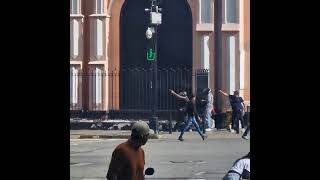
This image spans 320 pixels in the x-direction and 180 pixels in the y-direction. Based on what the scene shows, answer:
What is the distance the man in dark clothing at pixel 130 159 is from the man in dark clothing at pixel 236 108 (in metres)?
13.3

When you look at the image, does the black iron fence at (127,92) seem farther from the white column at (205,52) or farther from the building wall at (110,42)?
the white column at (205,52)

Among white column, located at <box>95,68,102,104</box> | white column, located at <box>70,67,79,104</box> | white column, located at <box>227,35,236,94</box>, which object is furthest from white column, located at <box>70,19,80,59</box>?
white column, located at <box>227,35,236,94</box>

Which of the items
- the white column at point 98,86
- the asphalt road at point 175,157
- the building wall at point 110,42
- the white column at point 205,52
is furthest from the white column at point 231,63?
the asphalt road at point 175,157

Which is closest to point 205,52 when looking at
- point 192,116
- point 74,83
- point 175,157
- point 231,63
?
point 231,63

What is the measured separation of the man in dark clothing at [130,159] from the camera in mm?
6480

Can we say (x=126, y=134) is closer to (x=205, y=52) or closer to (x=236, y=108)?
(x=236, y=108)

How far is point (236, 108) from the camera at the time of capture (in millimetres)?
21500

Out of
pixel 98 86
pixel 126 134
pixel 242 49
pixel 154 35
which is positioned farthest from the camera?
pixel 98 86

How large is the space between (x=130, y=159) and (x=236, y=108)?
599 inches

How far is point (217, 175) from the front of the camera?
12.2 metres

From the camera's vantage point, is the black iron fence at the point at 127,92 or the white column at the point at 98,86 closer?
the black iron fence at the point at 127,92

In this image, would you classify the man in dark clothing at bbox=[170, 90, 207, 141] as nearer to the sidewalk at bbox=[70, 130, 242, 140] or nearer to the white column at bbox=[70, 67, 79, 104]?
the sidewalk at bbox=[70, 130, 242, 140]

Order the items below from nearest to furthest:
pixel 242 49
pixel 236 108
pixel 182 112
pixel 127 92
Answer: pixel 182 112 → pixel 236 108 → pixel 242 49 → pixel 127 92
